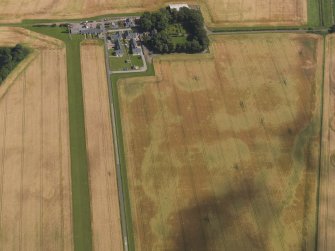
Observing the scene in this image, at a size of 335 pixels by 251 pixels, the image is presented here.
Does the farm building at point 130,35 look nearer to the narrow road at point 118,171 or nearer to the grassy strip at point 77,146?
the narrow road at point 118,171

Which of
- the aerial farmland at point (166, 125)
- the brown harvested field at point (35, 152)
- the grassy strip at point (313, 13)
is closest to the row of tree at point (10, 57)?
the aerial farmland at point (166, 125)

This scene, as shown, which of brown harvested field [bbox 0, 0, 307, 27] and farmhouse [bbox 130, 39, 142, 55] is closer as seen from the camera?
farmhouse [bbox 130, 39, 142, 55]

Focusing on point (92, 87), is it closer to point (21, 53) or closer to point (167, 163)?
point (21, 53)

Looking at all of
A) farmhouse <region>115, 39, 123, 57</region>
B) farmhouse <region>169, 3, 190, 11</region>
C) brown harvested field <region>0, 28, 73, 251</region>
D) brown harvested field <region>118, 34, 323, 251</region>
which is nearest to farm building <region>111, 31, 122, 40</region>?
farmhouse <region>115, 39, 123, 57</region>

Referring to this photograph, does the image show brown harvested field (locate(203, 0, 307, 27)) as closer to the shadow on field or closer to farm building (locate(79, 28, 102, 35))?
farm building (locate(79, 28, 102, 35))

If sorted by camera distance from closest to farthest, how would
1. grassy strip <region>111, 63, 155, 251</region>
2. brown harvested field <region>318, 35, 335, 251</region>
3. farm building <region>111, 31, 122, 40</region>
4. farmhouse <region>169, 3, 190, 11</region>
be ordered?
grassy strip <region>111, 63, 155, 251</region>
brown harvested field <region>318, 35, 335, 251</region>
farm building <region>111, 31, 122, 40</region>
farmhouse <region>169, 3, 190, 11</region>

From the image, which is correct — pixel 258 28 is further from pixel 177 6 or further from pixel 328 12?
pixel 328 12

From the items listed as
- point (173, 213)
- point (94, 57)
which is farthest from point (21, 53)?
point (173, 213)
